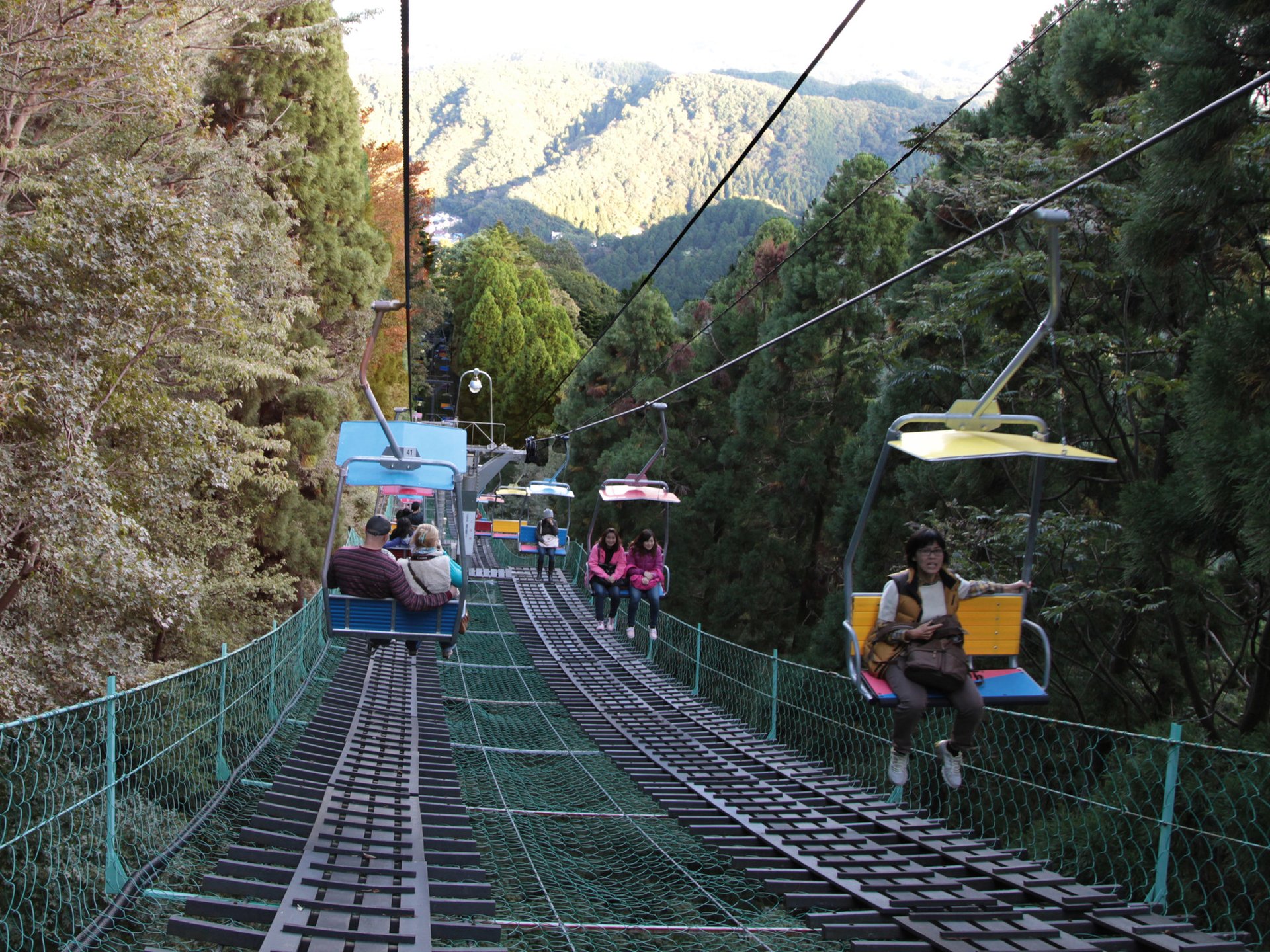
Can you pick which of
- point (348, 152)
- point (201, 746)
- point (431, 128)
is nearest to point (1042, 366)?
point (201, 746)

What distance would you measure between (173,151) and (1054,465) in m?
9.35

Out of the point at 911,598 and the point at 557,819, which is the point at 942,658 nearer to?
the point at 911,598

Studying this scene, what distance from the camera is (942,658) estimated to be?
505 centimetres

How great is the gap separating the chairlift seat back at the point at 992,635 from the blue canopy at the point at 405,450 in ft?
10.4

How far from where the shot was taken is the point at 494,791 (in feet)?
27.8

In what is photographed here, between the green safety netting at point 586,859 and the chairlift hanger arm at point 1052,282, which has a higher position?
the chairlift hanger arm at point 1052,282

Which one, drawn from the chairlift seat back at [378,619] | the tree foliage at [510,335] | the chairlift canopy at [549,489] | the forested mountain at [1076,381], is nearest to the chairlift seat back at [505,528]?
the forested mountain at [1076,381]

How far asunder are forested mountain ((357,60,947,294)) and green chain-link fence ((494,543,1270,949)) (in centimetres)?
4563

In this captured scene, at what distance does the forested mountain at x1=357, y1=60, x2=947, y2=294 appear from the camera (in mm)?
66812

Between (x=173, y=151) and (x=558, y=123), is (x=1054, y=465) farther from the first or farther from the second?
(x=558, y=123)

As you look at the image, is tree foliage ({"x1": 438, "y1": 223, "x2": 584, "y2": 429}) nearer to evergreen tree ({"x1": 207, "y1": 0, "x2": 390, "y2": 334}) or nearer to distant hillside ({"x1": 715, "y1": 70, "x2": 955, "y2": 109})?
evergreen tree ({"x1": 207, "y1": 0, "x2": 390, "y2": 334})

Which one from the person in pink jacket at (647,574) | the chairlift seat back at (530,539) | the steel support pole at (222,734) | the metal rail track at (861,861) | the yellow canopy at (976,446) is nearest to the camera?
the metal rail track at (861,861)

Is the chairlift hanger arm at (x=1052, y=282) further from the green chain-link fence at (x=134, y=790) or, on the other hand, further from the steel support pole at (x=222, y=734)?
the steel support pole at (x=222, y=734)

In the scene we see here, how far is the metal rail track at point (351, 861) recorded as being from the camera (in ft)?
11.7
